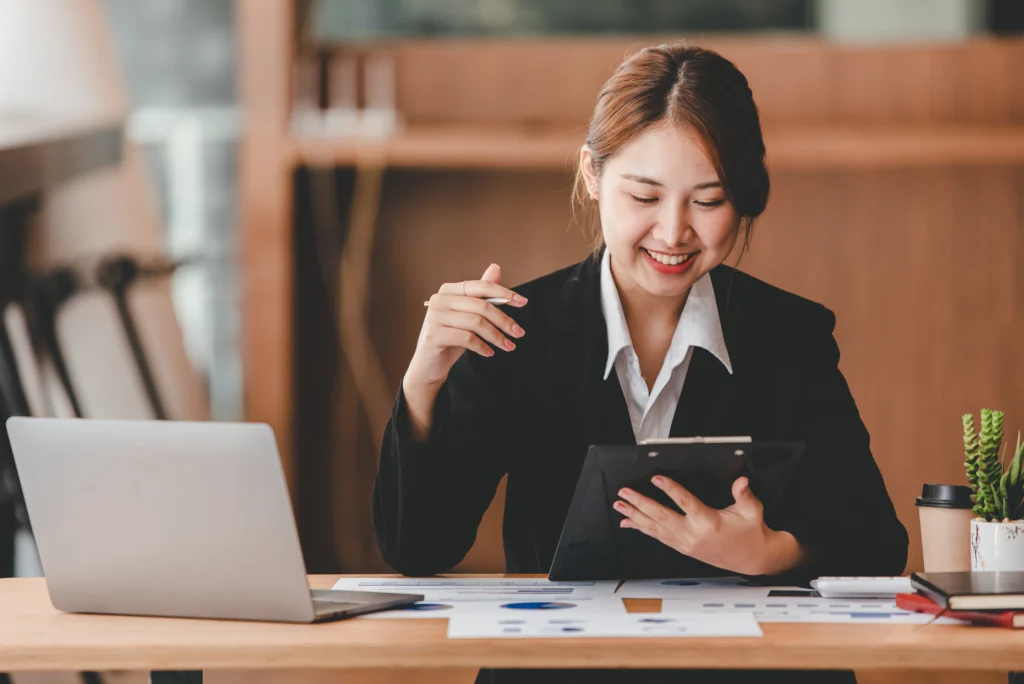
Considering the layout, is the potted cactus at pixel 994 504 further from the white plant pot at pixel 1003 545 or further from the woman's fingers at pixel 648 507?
the woman's fingers at pixel 648 507

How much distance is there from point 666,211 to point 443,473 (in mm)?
400

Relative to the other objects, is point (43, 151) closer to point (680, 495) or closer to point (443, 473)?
point (443, 473)

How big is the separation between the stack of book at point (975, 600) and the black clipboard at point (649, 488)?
17 cm

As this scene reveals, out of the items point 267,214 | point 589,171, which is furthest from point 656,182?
point 267,214

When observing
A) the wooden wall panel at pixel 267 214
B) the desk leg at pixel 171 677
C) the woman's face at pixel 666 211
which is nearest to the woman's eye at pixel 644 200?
the woman's face at pixel 666 211

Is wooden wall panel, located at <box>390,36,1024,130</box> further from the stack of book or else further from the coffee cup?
the stack of book

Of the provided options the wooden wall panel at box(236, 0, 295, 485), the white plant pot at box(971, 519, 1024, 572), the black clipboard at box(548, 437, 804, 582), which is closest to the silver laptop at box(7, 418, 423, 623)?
the black clipboard at box(548, 437, 804, 582)

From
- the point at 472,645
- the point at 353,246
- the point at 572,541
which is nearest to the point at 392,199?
the point at 353,246

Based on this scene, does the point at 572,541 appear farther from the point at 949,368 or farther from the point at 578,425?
the point at 949,368

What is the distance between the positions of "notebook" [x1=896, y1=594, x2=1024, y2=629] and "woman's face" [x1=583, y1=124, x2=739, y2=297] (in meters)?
0.45

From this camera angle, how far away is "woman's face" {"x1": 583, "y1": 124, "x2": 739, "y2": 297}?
131 centimetres

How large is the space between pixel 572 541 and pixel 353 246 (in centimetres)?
164

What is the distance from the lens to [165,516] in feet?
3.39

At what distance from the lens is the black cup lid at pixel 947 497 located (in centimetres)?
129
